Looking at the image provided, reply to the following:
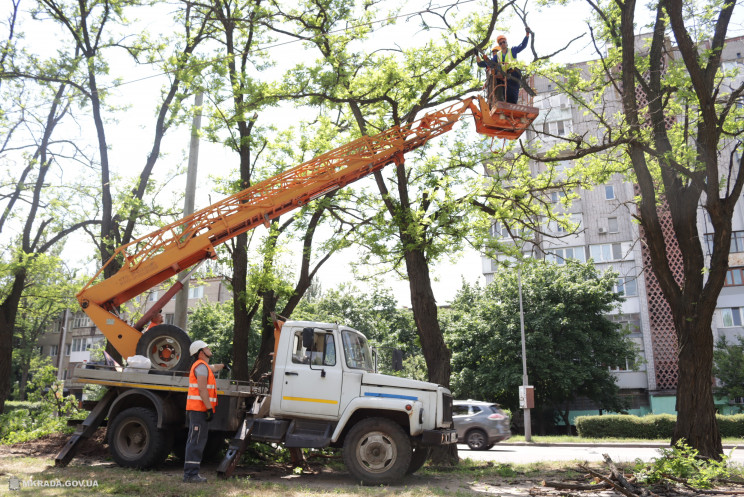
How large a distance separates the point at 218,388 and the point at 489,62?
7533 mm

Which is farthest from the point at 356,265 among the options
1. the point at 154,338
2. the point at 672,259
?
the point at 672,259

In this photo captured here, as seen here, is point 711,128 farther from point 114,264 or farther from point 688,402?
point 114,264

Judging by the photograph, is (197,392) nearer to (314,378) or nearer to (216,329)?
(314,378)

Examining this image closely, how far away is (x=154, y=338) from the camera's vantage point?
35.1ft

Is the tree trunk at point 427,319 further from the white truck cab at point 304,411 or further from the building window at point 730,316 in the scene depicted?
the building window at point 730,316

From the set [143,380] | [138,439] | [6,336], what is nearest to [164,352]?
[143,380]

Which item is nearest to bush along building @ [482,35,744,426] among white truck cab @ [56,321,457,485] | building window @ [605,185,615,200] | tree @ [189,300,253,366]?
building window @ [605,185,615,200]

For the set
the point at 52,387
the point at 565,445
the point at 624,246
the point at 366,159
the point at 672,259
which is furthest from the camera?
the point at 624,246

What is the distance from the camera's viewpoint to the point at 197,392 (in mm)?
9039

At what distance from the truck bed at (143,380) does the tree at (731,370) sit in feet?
99.8

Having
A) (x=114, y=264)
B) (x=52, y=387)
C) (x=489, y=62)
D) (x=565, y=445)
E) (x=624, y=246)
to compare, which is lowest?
(x=565, y=445)

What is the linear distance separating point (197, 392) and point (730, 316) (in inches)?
1464

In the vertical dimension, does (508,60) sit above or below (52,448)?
above

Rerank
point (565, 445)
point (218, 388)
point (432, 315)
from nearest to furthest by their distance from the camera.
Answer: point (218, 388), point (432, 315), point (565, 445)
